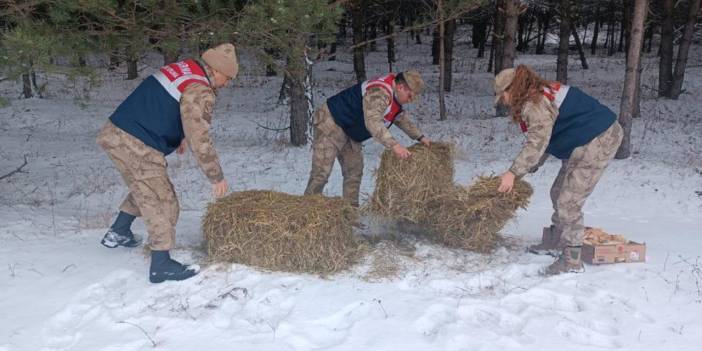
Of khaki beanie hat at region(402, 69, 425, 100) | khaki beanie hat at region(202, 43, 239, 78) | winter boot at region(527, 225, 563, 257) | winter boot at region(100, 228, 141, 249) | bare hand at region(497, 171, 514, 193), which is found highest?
khaki beanie hat at region(202, 43, 239, 78)

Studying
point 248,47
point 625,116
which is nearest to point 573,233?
point 248,47

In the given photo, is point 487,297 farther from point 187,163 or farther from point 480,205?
point 187,163

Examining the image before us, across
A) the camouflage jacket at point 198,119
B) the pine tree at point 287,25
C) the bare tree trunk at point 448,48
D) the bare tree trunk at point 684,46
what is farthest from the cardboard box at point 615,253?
the bare tree trunk at point 684,46

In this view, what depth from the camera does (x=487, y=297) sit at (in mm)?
4082

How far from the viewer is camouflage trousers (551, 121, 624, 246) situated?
15.0ft

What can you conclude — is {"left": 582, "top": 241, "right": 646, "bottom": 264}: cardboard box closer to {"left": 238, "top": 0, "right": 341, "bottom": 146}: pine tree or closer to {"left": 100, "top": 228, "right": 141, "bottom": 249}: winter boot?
{"left": 238, "top": 0, "right": 341, "bottom": 146}: pine tree

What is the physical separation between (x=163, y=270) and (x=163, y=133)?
1.03 m

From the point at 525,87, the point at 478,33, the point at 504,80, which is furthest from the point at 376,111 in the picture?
the point at 478,33

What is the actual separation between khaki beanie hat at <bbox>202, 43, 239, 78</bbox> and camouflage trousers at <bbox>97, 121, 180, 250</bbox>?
0.80 m

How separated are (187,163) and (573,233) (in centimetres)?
690

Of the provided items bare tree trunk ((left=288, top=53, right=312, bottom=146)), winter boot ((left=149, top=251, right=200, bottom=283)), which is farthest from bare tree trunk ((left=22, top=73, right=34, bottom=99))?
bare tree trunk ((left=288, top=53, right=312, bottom=146))

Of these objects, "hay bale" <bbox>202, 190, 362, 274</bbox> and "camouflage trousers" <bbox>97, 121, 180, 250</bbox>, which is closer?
"camouflage trousers" <bbox>97, 121, 180, 250</bbox>

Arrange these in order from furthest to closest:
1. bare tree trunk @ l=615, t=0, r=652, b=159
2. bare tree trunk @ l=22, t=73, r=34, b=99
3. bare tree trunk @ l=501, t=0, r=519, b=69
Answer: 1. bare tree trunk @ l=501, t=0, r=519, b=69
2. bare tree trunk @ l=615, t=0, r=652, b=159
3. bare tree trunk @ l=22, t=73, r=34, b=99

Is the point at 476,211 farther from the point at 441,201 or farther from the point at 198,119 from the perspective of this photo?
the point at 198,119
